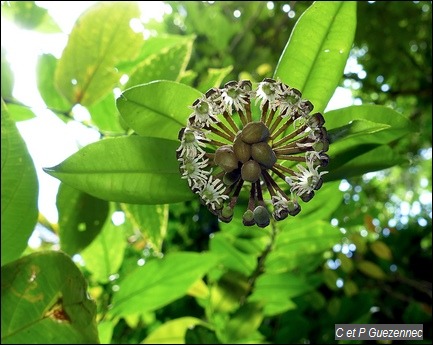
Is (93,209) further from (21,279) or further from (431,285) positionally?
(431,285)

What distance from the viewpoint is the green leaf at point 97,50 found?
1.37 metres

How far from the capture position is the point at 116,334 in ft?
5.36

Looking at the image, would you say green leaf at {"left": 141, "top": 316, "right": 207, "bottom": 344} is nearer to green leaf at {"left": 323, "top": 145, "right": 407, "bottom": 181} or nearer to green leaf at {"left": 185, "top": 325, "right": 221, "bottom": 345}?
green leaf at {"left": 185, "top": 325, "right": 221, "bottom": 345}

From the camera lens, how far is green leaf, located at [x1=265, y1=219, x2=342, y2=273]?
148cm

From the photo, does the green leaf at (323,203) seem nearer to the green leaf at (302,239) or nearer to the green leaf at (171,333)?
the green leaf at (302,239)

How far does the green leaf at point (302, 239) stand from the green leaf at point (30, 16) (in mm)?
905

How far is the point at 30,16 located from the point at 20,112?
1.12 feet

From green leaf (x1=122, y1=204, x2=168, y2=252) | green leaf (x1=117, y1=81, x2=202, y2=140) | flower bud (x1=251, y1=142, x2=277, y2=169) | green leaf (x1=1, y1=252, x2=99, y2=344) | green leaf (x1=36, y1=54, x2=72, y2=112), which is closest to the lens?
flower bud (x1=251, y1=142, x2=277, y2=169)

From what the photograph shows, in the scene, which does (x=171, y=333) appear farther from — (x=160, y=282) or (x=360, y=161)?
(x=360, y=161)

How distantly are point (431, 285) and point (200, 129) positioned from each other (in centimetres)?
145

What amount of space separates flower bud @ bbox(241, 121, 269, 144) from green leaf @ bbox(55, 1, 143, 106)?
2.26ft

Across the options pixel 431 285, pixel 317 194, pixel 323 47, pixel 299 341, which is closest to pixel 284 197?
pixel 323 47

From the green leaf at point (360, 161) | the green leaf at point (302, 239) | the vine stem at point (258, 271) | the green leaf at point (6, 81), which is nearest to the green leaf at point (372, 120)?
the green leaf at point (360, 161)

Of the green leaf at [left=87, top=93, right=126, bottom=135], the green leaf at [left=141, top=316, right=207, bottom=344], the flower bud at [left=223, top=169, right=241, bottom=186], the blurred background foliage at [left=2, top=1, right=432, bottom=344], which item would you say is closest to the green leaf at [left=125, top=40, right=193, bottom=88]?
the blurred background foliage at [left=2, top=1, right=432, bottom=344]
